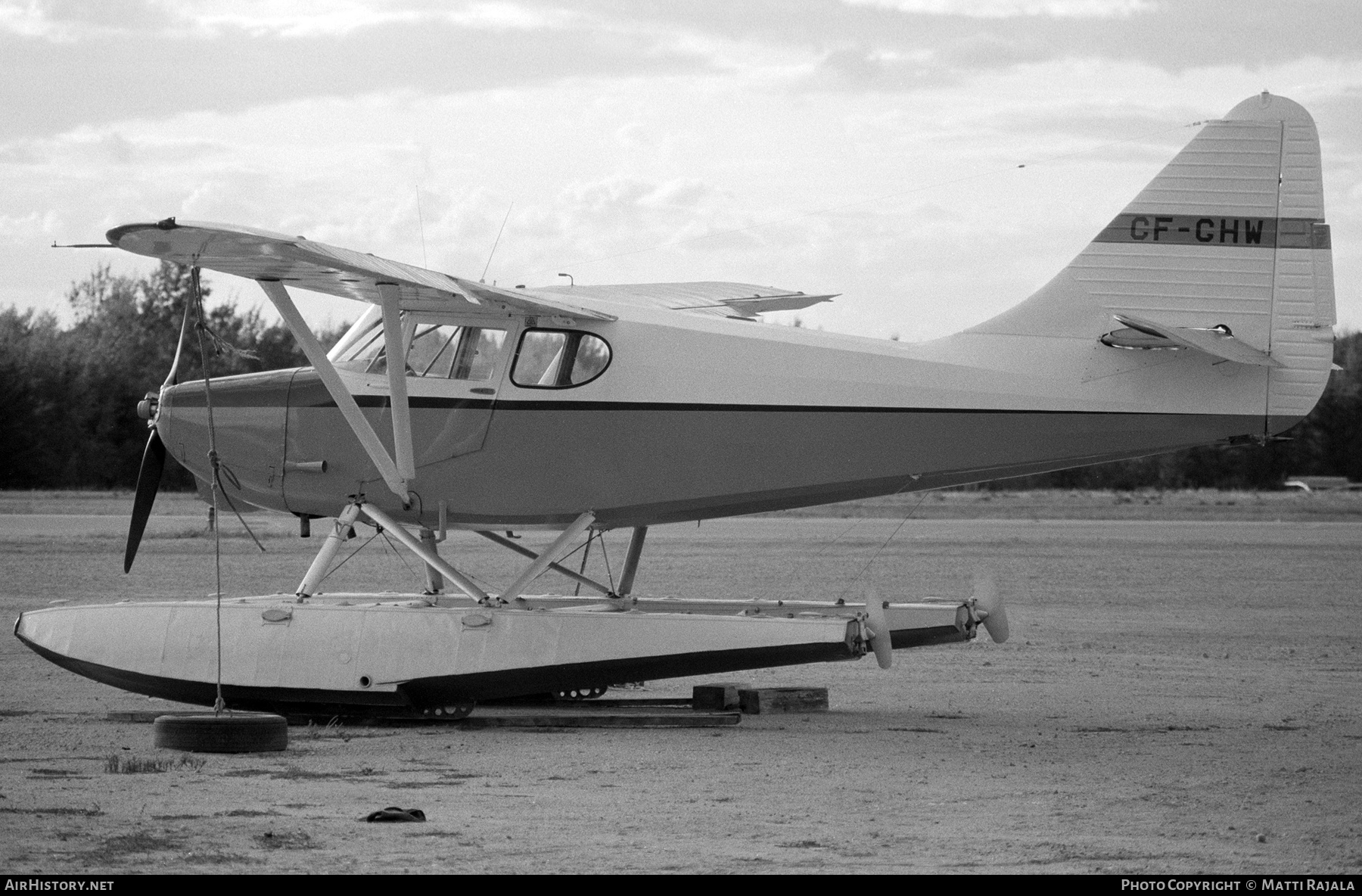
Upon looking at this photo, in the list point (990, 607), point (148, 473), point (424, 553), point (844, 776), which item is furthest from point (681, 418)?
point (148, 473)

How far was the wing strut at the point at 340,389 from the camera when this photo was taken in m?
11.4

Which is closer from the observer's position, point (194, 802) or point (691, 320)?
point (194, 802)

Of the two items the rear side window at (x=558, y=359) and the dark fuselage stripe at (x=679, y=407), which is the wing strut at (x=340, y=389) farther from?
the rear side window at (x=558, y=359)

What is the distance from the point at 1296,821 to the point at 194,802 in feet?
18.7

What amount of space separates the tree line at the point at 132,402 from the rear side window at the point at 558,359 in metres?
31.0

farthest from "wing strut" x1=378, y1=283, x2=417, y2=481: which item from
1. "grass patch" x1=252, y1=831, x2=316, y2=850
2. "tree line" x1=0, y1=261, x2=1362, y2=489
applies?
"tree line" x1=0, y1=261, x2=1362, y2=489

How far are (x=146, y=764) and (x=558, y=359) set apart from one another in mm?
4452

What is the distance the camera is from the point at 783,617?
37.1ft

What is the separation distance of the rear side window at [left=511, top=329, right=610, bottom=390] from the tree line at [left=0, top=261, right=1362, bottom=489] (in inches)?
1220

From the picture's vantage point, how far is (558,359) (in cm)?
1214

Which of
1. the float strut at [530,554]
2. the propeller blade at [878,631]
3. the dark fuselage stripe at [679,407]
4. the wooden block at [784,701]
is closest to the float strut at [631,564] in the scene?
the float strut at [530,554]

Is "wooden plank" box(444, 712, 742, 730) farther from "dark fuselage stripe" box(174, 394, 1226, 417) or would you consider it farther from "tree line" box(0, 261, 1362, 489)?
"tree line" box(0, 261, 1362, 489)
